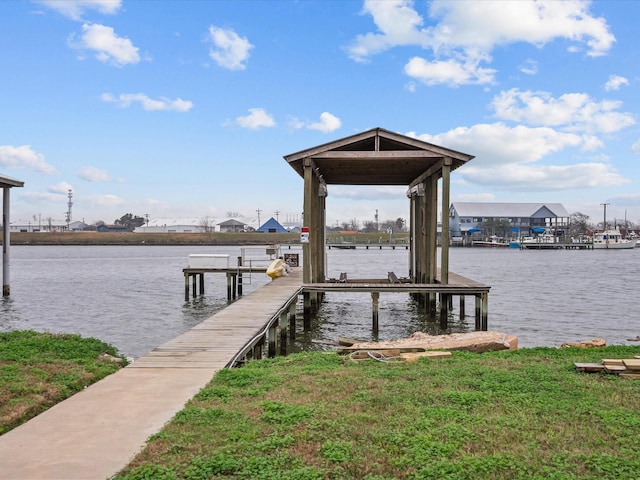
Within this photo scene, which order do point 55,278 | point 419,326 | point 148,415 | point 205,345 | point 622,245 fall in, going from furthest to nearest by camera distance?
point 622,245, point 55,278, point 419,326, point 205,345, point 148,415

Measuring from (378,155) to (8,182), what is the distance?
16460mm

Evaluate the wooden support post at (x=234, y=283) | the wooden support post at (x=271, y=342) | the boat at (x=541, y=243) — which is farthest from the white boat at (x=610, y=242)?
the wooden support post at (x=271, y=342)

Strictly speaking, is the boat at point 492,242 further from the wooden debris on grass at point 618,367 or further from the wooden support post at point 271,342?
the wooden debris on grass at point 618,367

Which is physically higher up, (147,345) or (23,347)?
(23,347)

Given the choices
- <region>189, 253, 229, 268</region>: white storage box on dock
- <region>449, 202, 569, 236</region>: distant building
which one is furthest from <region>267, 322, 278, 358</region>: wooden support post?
<region>449, 202, 569, 236</region>: distant building

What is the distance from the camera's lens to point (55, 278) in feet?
130

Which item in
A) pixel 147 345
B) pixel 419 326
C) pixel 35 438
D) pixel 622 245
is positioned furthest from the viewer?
pixel 622 245

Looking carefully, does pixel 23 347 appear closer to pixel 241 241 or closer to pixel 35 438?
pixel 35 438

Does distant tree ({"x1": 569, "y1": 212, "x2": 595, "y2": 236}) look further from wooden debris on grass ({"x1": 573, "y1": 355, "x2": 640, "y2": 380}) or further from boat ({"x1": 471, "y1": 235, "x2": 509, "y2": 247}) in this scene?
wooden debris on grass ({"x1": 573, "y1": 355, "x2": 640, "y2": 380})

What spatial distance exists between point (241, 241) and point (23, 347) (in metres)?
115

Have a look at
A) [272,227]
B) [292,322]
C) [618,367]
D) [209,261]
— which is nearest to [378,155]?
[292,322]

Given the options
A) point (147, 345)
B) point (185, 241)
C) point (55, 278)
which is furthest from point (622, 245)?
point (147, 345)

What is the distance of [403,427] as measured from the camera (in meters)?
5.50

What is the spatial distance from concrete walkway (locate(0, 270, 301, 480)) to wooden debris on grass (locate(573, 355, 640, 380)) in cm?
530
